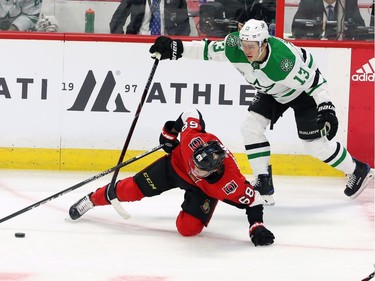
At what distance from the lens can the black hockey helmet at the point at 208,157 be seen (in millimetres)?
4109

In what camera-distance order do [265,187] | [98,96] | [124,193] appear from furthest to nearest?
[98,96]
[265,187]
[124,193]

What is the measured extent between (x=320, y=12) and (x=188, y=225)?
233cm

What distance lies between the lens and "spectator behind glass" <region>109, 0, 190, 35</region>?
6148 millimetres

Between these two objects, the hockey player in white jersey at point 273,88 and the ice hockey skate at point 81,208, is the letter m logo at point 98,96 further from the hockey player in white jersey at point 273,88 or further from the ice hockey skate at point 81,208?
the ice hockey skate at point 81,208

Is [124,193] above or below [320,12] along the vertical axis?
below

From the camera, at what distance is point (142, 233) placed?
4516 mm

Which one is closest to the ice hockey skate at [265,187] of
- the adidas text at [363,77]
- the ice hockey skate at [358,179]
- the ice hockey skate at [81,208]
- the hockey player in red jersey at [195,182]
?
the ice hockey skate at [358,179]

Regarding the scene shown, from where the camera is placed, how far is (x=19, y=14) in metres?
6.17

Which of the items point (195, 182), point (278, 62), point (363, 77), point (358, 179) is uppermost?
point (278, 62)

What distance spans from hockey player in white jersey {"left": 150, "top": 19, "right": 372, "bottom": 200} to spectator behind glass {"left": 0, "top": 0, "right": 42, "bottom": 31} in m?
1.36

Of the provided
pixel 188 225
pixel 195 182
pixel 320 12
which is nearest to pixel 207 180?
pixel 195 182

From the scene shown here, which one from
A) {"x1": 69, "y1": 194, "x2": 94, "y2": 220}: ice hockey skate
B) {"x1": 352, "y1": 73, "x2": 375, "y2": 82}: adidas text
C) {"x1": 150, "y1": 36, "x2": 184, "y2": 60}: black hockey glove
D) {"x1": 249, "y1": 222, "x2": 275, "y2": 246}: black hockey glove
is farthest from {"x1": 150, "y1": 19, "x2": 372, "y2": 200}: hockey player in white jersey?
{"x1": 352, "y1": 73, "x2": 375, "y2": 82}: adidas text

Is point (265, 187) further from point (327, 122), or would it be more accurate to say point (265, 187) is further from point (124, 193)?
point (124, 193)

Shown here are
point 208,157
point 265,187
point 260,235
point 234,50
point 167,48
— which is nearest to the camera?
point 208,157
